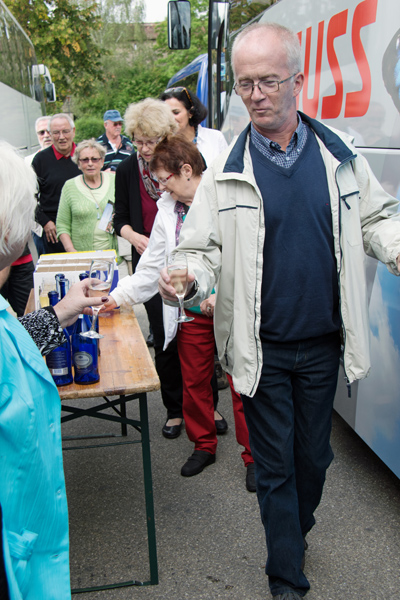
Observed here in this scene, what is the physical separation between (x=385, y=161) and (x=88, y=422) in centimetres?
279

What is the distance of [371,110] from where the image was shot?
304cm

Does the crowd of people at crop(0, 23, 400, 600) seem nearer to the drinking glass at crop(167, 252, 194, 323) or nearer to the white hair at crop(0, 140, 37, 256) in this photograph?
the drinking glass at crop(167, 252, 194, 323)

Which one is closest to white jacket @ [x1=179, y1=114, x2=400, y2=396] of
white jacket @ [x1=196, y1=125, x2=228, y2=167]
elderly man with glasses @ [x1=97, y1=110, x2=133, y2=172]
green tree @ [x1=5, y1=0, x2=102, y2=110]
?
white jacket @ [x1=196, y1=125, x2=228, y2=167]

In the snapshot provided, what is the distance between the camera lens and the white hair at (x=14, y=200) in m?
1.64

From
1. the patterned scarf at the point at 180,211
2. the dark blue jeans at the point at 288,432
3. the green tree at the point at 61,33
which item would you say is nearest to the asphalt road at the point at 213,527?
the dark blue jeans at the point at 288,432

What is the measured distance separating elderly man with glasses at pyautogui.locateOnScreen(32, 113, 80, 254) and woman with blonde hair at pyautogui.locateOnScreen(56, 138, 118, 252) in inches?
35.2

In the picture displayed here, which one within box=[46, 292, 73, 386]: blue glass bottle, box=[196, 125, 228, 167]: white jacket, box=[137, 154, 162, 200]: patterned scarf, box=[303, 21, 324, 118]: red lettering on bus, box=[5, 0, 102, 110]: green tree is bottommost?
box=[46, 292, 73, 386]: blue glass bottle

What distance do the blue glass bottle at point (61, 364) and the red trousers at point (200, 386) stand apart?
1.10 metres

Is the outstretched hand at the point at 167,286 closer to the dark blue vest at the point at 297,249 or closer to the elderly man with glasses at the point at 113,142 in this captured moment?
the dark blue vest at the point at 297,249

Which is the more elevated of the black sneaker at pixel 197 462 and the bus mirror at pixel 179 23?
the bus mirror at pixel 179 23

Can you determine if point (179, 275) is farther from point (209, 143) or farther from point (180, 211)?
point (209, 143)

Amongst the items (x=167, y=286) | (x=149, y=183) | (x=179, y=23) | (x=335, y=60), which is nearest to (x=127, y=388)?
(x=167, y=286)

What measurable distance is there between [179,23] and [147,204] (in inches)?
110

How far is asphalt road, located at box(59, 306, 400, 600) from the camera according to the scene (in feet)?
8.90
